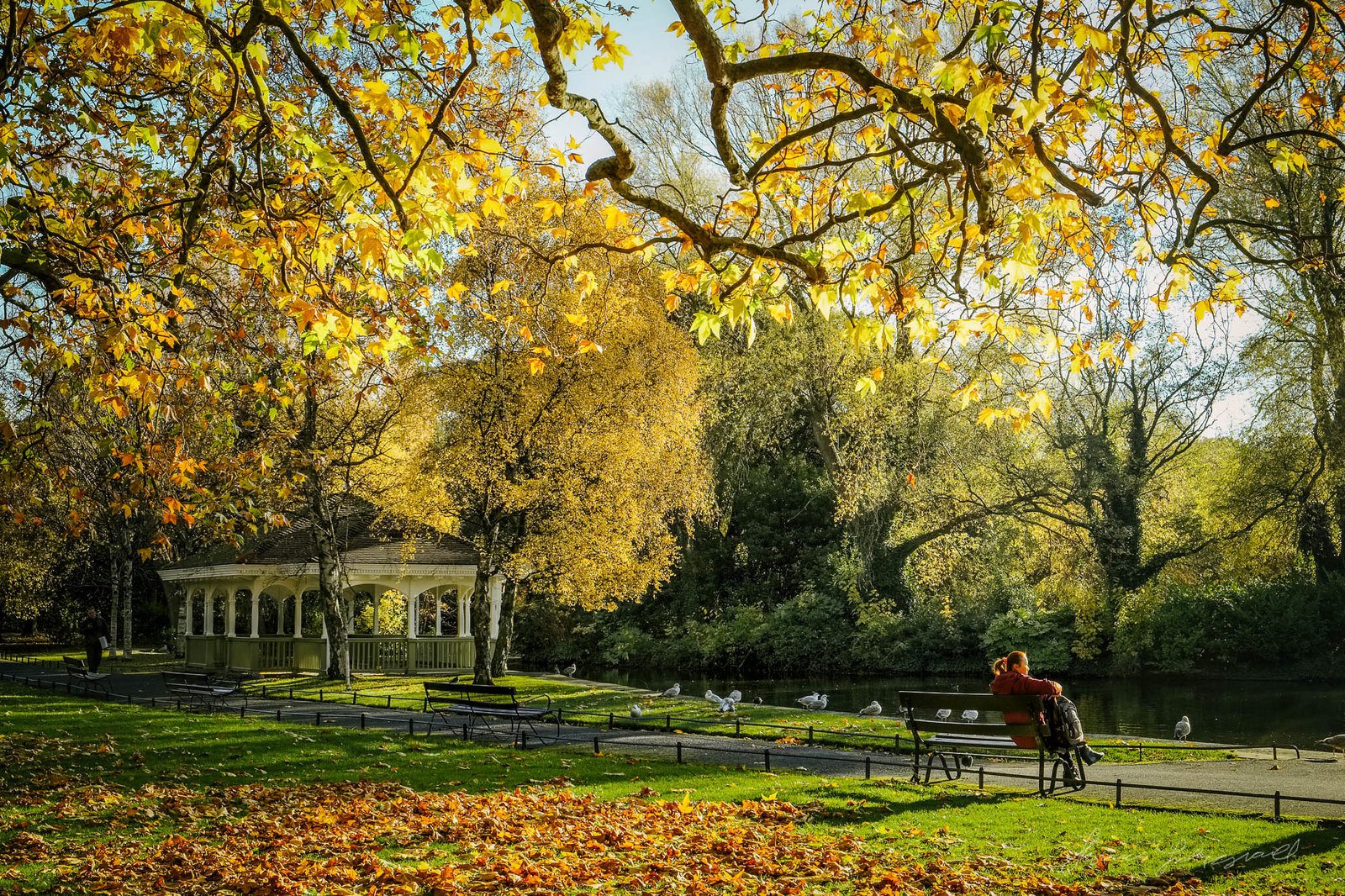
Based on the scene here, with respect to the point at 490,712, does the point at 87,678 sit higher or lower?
lower

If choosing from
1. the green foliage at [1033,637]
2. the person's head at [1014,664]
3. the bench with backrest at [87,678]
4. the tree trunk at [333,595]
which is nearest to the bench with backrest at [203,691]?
the bench with backrest at [87,678]

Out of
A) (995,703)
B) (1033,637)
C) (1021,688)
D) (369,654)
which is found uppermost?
(1021,688)

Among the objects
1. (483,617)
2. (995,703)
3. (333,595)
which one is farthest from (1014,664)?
(333,595)

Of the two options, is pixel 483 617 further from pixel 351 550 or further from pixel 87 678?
pixel 87 678

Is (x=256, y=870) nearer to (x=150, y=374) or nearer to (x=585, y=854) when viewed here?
(x=585, y=854)

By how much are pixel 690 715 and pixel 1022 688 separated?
9198 mm

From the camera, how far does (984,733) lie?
37.2ft

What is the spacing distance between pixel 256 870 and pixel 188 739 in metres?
8.82

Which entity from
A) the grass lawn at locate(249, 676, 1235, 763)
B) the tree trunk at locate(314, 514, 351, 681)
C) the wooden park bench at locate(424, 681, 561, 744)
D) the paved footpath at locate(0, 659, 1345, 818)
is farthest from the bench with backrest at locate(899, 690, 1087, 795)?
the tree trunk at locate(314, 514, 351, 681)

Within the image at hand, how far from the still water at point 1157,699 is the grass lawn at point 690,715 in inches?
191

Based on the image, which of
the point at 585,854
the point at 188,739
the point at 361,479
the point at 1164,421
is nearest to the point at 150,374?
the point at 585,854

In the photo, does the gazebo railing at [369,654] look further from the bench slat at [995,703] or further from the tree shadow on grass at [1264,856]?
the tree shadow on grass at [1264,856]

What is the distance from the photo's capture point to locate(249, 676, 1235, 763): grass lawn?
14.5 metres

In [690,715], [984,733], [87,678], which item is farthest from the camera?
[87,678]
